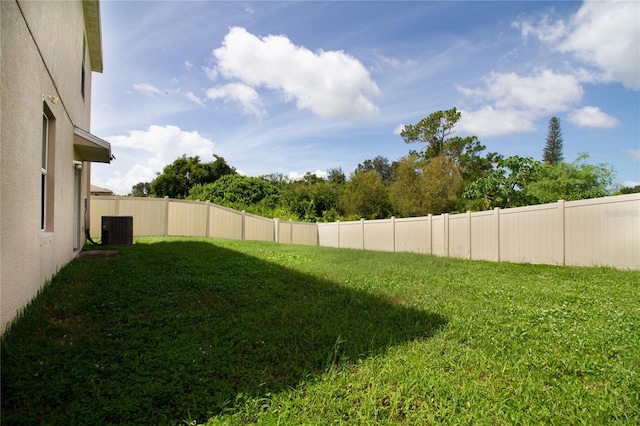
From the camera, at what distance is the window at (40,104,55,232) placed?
4828 mm

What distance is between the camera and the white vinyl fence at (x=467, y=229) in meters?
7.04

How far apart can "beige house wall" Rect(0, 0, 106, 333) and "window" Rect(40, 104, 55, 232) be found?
1 centimetres

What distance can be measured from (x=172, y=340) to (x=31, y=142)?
8.31 feet

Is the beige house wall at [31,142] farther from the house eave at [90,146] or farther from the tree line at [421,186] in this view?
the tree line at [421,186]

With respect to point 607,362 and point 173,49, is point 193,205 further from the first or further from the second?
point 607,362

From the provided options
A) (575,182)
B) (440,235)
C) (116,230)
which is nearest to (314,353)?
(116,230)

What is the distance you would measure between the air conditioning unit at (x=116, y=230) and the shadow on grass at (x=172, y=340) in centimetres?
352

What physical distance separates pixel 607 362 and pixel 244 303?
378 cm

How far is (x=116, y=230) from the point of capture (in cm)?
921

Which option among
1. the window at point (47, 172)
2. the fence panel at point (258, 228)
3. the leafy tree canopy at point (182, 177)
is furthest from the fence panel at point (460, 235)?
the leafy tree canopy at point (182, 177)

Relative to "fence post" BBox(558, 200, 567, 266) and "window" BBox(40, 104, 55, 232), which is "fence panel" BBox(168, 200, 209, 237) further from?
"fence post" BBox(558, 200, 567, 266)

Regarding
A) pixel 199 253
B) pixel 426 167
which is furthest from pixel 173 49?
pixel 426 167

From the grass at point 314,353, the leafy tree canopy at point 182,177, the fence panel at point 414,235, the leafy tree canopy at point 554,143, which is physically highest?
the leafy tree canopy at point 554,143

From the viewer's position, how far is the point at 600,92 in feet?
50.7
